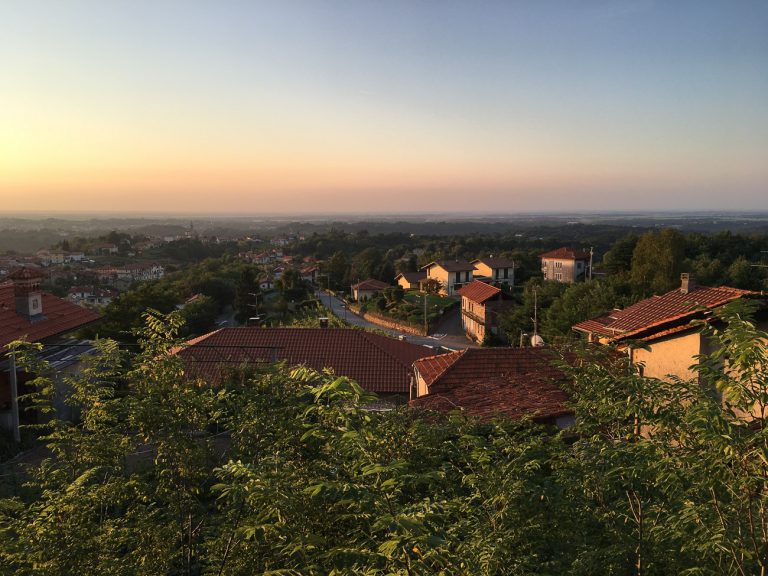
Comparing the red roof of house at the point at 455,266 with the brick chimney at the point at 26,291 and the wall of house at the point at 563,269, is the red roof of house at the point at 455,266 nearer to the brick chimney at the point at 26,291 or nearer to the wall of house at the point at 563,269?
the wall of house at the point at 563,269

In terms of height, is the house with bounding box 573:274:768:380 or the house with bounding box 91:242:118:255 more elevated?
the house with bounding box 573:274:768:380

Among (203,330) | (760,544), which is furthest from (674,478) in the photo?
(203,330)

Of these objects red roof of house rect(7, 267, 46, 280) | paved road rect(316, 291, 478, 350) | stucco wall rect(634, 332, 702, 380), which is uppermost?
red roof of house rect(7, 267, 46, 280)

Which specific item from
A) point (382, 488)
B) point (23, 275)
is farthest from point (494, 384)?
point (23, 275)

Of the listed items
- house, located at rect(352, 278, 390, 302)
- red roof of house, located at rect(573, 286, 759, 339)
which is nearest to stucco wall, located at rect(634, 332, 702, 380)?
red roof of house, located at rect(573, 286, 759, 339)

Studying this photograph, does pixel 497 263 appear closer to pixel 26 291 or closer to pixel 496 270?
pixel 496 270

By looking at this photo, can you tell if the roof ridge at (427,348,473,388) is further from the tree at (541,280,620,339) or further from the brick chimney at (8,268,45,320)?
the brick chimney at (8,268,45,320)

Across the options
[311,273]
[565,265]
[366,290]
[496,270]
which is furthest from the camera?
[311,273]
